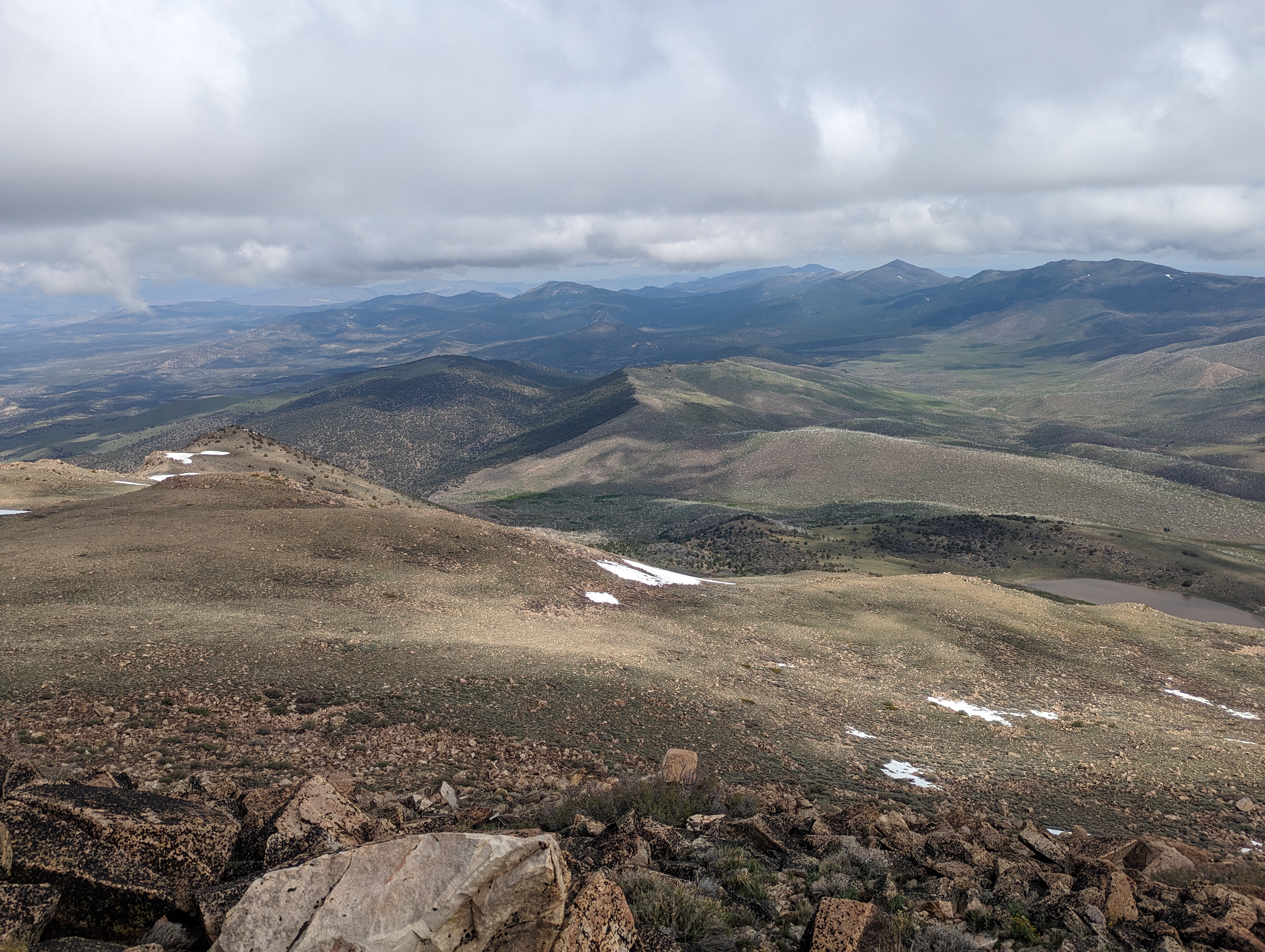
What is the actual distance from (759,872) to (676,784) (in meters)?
3.66

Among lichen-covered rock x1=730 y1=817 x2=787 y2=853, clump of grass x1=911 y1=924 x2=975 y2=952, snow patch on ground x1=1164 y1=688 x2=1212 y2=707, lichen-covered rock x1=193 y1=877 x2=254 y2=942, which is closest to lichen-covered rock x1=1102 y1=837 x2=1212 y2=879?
clump of grass x1=911 y1=924 x2=975 y2=952

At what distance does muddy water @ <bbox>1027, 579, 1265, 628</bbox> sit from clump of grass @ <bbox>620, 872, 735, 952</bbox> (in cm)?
5898

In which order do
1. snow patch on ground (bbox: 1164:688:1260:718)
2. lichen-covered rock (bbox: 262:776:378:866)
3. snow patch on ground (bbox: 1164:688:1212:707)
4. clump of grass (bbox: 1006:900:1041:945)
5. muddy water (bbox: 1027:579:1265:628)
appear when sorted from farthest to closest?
muddy water (bbox: 1027:579:1265:628), snow patch on ground (bbox: 1164:688:1212:707), snow patch on ground (bbox: 1164:688:1260:718), clump of grass (bbox: 1006:900:1041:945), lichen-covered rock (bbox: 262:776:378:866)

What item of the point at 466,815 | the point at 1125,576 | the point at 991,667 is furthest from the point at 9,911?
the point at 1125,576

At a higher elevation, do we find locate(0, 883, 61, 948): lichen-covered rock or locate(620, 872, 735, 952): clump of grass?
locate(0, 883, 61, 948): lichen-covered rock

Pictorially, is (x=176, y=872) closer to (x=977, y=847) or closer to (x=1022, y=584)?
(x=977, y=847)

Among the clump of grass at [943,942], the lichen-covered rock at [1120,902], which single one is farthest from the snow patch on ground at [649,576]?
the clump of grass at [943,942]

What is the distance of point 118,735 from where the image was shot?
14.0 m

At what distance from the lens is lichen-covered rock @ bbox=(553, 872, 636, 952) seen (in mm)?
6488

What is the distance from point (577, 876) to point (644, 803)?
12.9 ft

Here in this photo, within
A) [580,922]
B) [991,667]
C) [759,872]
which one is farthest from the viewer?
[991,667]

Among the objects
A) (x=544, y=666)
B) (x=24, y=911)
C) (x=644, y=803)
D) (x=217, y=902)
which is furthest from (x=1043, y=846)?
(x=544, y=666)

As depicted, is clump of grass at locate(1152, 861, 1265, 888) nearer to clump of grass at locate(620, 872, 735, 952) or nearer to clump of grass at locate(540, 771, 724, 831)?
clump of grass at locate(540, 771, 724, 831)

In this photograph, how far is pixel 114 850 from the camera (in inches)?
277
